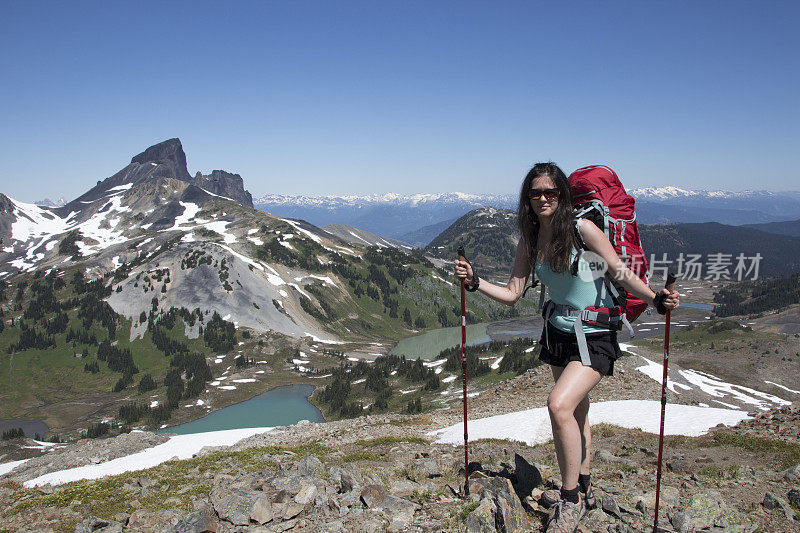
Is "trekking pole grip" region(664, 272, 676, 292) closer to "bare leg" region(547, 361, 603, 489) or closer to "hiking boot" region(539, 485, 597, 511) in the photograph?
"bare leg" region(547, 361, 603, 489)

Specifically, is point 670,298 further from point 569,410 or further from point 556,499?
point 556,499

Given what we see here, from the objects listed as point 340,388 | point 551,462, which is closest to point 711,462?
point 551,462

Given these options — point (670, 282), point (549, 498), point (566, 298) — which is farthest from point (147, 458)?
point (670, 282)

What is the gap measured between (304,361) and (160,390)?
45512 millimetres

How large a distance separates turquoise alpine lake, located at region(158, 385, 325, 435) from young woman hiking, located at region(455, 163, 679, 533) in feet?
328

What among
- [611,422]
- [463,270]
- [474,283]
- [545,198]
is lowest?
[611,422]

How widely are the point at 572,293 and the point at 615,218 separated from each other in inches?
50.7

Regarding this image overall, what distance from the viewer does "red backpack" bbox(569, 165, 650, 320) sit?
240 inches

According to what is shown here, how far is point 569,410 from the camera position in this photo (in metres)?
5.86

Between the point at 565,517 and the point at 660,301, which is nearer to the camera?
the point at 660,301

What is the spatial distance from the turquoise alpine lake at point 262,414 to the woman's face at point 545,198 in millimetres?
101031

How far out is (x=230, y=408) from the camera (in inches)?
4564

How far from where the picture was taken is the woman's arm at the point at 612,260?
5.79 m

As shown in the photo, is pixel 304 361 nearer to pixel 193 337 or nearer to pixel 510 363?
pixel 193 337
